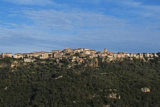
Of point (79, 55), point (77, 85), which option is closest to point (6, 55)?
point (79, 55)

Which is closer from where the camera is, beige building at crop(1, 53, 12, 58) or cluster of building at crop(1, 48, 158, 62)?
cluster of building at crop(1, 48, 158, 62)

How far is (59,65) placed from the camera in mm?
109875

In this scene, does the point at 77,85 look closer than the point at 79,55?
Yes

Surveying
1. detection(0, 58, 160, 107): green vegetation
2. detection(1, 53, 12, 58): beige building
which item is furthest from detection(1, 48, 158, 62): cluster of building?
detection(0, 58, 160, 107): green vegetation

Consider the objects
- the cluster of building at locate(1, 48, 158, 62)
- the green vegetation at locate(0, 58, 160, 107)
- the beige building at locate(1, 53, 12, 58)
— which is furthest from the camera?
the beige building at locate(1, 53, 12, 58)

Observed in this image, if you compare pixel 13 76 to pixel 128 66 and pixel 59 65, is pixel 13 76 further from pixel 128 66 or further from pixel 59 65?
pixel 128 66

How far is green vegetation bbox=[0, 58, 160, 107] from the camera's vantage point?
74.1 metres

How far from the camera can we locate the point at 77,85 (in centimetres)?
8206

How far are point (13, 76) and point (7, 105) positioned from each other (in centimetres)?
2007

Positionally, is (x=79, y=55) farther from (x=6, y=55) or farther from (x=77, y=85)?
(x=77, y=85)

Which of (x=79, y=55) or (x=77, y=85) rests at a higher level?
(x=79, y=55)

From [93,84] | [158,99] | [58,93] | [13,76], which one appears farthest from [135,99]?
[13,76]

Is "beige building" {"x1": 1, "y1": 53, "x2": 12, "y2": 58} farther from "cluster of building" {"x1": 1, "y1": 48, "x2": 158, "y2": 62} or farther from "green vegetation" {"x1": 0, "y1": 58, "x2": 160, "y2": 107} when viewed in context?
"green vegetation" {"x1": 0, "y1": 58, "x2": 160, "y2": 107}

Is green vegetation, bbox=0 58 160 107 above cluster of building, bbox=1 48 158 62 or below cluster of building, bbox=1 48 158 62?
below
